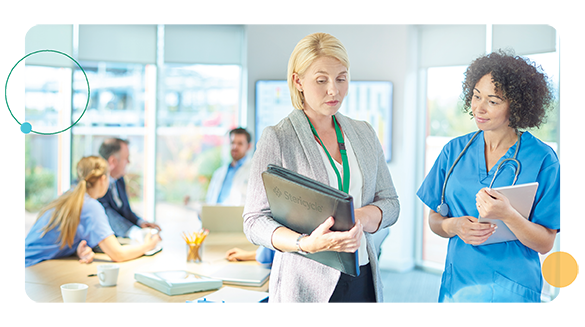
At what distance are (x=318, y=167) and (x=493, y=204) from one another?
1.85 feet

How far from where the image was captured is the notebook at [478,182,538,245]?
53.9 inches

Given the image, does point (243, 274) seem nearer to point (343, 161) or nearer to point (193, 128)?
point (343, 161)

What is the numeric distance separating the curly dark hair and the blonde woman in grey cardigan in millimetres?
509

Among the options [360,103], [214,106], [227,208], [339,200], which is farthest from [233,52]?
[339,200]

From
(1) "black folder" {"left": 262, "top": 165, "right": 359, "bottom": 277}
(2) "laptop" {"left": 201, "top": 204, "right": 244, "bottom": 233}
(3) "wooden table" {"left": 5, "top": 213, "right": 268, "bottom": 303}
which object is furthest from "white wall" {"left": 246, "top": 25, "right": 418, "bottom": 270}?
(1) "black folder" {"left": 262, "top": 165, "right": 359, "bottom": 277}

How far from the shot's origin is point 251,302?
1646 millimetres

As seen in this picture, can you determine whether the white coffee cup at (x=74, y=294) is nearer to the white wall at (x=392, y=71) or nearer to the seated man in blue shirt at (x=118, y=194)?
the seated man in blue shirt at (x=118, y=194)

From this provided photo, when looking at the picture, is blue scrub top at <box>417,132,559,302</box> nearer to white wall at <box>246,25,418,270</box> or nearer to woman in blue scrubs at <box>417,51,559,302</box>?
woman in blue scrubs at <box>417,51,559,302</box>

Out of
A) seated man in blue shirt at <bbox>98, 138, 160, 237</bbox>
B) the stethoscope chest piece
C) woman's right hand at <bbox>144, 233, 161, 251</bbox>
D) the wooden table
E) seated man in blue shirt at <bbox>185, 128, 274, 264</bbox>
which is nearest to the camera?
the stethoscope chest piece

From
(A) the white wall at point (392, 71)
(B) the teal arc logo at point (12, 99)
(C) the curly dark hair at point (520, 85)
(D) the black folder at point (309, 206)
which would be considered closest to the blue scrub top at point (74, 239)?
(B) the teal arc logo at point (12, 99)

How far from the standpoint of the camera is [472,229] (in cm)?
148

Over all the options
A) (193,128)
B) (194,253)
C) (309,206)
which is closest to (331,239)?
(309,206)

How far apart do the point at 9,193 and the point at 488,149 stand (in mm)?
1978
